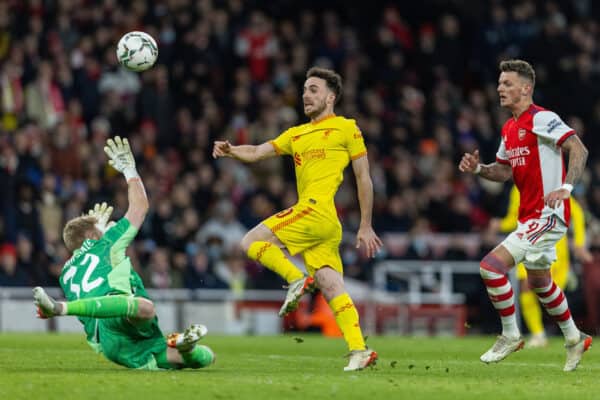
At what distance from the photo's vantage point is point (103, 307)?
993 cm

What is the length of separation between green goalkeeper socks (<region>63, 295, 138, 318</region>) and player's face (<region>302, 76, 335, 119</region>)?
8.15 ft

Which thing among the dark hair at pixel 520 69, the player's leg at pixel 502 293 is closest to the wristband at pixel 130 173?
the player's leg at pixel 502 293

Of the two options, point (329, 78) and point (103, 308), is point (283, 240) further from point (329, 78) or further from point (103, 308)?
point (103, 308)

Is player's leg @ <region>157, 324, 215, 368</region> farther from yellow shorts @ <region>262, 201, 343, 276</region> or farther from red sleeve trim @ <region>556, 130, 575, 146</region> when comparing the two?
red sleeve trim @ <region>556, 130, 575, 146</region>

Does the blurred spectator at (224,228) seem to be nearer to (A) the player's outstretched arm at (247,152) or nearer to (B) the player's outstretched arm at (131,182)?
(A) the player's outstretched arm at (247,152)

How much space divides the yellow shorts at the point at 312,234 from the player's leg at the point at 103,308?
1693mm

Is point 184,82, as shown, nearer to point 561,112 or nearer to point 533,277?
point 561,112

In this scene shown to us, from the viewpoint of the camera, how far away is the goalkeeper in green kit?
1011 cm

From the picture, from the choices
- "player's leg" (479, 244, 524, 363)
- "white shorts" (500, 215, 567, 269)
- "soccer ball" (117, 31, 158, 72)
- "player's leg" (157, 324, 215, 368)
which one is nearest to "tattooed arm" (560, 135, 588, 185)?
"white shorts" (500, 215, 567, 269)

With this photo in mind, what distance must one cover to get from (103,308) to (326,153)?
2547 millimetres

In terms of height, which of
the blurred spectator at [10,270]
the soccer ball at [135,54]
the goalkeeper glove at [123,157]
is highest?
the soccer ball at [135,54]

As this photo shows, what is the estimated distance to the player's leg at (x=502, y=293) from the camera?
1156 centimetres

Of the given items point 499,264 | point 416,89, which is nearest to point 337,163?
point 499,264

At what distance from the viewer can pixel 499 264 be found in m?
11.5
